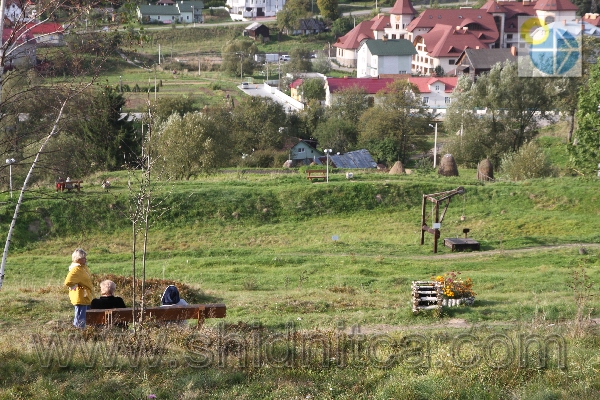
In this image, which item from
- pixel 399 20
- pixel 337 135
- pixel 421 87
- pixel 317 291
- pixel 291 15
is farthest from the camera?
pixel 291 15

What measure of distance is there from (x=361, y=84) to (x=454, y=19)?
39.5 metres

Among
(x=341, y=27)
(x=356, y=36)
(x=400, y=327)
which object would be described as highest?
(x=341, y=27)

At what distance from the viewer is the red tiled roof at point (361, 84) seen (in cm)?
6825

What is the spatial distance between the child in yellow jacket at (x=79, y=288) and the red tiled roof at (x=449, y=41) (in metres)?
81.2

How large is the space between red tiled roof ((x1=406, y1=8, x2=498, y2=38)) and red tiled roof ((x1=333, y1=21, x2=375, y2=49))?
5547 millimetres

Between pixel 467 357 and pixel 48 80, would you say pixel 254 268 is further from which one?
pixel 467 357

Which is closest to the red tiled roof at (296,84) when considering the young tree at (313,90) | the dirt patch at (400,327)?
the young tree at (313,90)

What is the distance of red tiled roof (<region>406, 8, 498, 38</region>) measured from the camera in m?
100

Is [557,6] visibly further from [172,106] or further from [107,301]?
[107,301]

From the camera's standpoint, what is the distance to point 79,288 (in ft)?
39.2

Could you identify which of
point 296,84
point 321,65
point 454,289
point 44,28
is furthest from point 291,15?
point 44,28

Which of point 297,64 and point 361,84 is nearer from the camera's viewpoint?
point 361,84

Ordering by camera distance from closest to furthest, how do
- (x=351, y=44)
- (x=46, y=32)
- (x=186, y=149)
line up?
(x=46, y=32)
(x=186, y=149)
(x=351, y=44)

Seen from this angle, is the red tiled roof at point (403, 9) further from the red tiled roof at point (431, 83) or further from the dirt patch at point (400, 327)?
the dirt patch at point (400, 327)
